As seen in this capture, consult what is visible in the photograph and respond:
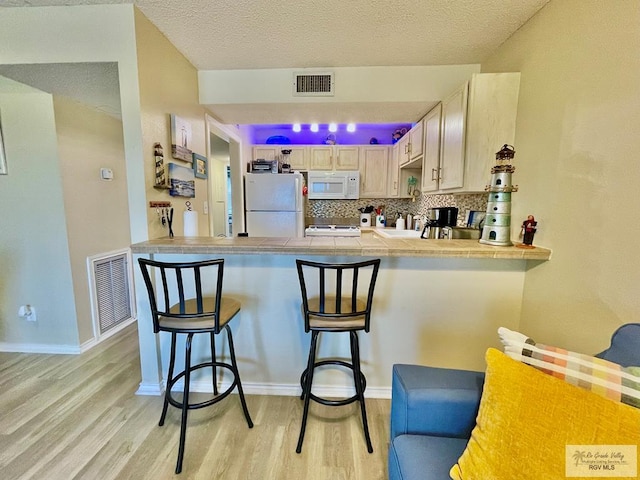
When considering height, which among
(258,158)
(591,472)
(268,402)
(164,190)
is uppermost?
(258,158)

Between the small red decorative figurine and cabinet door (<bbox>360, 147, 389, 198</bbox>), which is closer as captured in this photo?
the small red decorative figurine

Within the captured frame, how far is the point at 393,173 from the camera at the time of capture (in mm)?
4113

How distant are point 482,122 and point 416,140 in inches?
45.8

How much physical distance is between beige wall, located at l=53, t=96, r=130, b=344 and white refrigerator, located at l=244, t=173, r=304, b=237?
1399 mm

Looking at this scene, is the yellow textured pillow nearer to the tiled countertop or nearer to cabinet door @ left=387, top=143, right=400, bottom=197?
the tiled countertop

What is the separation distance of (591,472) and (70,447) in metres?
2.24

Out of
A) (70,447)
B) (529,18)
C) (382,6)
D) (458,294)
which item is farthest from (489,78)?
(70,447)

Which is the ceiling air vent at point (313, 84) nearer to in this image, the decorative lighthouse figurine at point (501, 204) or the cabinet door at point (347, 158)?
the decorative lighthouse figurine at point (501, 204)

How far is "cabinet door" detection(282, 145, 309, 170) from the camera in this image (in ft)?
13.8

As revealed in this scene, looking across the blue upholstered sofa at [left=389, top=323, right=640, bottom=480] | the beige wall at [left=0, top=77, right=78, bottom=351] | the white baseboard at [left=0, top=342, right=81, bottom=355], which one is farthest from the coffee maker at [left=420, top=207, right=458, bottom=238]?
the white baseboard at [left=0, top=342, right=81, bottom=355]

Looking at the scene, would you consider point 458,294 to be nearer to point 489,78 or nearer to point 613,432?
point 613,432

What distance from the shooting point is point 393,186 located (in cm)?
412

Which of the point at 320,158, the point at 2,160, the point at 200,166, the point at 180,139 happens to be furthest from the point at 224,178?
the point at 180,139

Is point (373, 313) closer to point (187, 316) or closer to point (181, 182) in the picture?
point (187, 316)
